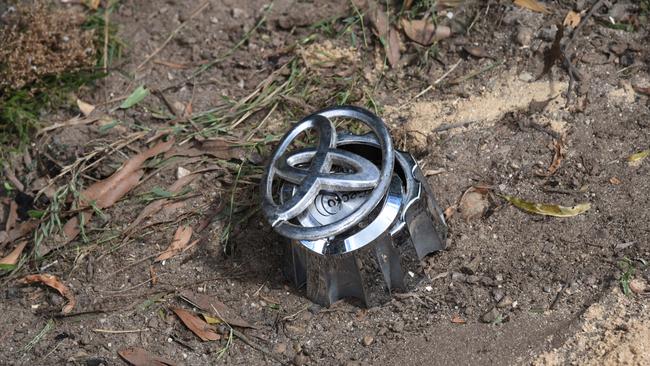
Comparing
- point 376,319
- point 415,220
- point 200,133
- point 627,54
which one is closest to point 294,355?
point 376,319

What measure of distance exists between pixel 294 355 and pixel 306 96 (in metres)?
1.38

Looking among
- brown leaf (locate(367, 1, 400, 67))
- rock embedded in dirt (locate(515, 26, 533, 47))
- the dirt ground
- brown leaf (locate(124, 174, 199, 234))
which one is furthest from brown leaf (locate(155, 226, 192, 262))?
rock embedded in dirt (locate(515, 26, 533, 47))

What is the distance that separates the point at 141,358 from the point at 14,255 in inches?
35.4

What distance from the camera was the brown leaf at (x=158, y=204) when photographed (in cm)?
429

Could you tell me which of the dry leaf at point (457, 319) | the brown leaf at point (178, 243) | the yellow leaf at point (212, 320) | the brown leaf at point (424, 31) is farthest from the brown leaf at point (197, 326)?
the brown leaf at point (424, 31)

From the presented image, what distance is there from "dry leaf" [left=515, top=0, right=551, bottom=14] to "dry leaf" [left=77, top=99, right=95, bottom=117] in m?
2.14

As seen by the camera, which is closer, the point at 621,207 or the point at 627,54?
the point at 621,207

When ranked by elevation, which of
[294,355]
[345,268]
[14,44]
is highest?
[14,44]

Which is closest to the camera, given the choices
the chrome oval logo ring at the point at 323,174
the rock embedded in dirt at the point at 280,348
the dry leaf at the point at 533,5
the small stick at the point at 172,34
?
the chrome oval logo ring at the point at 323,174

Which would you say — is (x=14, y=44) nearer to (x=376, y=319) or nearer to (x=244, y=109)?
(x=244, y=109)

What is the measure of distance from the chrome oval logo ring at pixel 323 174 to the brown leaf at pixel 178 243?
57 cm

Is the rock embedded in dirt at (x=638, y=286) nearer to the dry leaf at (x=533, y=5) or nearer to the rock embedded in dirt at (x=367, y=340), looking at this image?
the rock embedded in dirt at (x=367, y=340)

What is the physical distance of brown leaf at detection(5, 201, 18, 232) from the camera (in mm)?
4391

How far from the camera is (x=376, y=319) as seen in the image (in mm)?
3803
